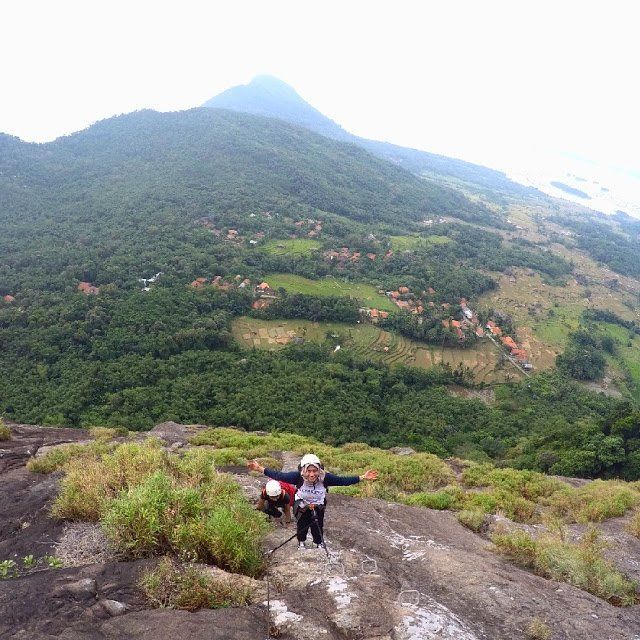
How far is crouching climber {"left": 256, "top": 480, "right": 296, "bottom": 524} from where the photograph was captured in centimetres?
698

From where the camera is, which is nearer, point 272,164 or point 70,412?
point 70,412

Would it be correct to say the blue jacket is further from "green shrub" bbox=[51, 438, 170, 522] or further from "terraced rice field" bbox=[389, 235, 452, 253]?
"terraced rice field" bbox=[389, 235, 452, 253]

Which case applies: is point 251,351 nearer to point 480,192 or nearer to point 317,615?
point 317,615

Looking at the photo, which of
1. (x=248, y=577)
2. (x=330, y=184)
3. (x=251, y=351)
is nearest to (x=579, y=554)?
(x=248, y=577)

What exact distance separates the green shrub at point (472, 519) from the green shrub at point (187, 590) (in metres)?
6.30

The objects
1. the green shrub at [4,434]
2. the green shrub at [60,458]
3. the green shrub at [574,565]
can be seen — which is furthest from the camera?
the green shrub at [4,434]

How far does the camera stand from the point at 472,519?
9.46 metres

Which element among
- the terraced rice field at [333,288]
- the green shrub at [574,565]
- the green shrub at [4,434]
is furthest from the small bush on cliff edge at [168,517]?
the terraced rice field at [333,288]

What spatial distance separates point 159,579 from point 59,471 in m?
6.31

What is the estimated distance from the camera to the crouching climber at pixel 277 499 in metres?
6.98

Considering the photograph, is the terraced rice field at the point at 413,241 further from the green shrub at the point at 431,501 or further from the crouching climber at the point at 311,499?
the crouching climber at the point at 311,499

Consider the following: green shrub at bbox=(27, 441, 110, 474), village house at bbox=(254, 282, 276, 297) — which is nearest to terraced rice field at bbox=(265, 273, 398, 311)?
village house at bbox=(254, 282, 276, 297)

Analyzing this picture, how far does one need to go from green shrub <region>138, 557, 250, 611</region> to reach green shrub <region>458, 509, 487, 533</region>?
630 centimetres

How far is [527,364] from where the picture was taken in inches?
2031
